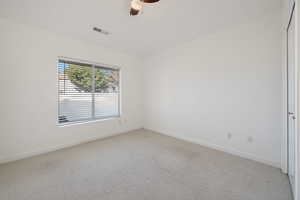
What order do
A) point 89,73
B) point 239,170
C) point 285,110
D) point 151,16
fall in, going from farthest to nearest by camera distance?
point 89,73
point 151,16
point 239,170
point 285,110

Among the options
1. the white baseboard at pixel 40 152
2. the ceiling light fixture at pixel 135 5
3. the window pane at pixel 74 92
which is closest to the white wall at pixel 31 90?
the white baseboard at pixel 40 152

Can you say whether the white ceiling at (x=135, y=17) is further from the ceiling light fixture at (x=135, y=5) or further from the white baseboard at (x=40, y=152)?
the white baseboard at (x=40, y=152)

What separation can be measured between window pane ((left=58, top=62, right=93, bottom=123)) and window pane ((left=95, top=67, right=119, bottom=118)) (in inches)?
8.4

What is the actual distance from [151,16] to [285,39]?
2168 mm

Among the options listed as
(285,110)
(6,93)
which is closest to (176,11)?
(285,110)

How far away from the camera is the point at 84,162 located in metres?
2.38

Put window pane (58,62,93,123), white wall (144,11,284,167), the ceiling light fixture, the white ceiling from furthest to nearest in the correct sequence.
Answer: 1. window pane (58,62,93,123)
2. white wall (144,11,284,167)
3. the white ceiling
4. the ceiling light fixture

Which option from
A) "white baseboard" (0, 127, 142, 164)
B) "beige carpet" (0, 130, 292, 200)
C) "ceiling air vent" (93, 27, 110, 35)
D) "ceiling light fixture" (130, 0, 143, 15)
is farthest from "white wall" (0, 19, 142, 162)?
"ceiling light fixture" (130, 0, 143, 15)

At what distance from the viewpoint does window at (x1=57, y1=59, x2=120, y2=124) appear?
3.12 metres

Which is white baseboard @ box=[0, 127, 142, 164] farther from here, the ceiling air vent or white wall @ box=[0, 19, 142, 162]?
the ceiling air vent

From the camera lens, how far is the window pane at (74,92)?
3.10 metres

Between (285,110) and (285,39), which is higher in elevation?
(285,39)

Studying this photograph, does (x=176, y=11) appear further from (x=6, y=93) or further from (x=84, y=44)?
(x=6, y=93)

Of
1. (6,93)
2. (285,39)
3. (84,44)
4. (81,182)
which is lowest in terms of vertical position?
(81,182)
